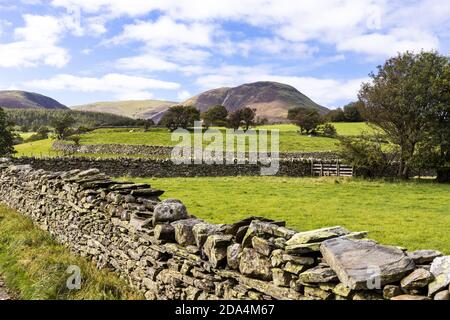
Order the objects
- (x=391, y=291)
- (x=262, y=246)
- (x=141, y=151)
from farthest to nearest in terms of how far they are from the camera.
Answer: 1. (x=141, y=151)
2. (x=262, y=246)
3. (x=391, y=291)

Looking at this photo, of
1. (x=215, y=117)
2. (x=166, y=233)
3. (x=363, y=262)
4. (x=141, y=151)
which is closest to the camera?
(x=363, y=262)

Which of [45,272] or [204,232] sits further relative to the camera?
[45,272]

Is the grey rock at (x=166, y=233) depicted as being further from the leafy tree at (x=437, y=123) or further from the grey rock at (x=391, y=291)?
the leafy tree at (x=437, y=123)

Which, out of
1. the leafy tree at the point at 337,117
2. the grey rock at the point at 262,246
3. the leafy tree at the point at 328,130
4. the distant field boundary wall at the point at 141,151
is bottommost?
the distant field boundary wall at the point at 141,151

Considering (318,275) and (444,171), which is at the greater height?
(318,275)

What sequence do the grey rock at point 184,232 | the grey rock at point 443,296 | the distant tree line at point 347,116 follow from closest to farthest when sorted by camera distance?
the grey rock at point 443,296
the grey rock at point 184,232
the distant tree line at point 347,116

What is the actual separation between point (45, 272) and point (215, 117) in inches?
2786

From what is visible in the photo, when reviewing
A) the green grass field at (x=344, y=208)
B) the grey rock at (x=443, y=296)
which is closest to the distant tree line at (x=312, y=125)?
the green grass field at (x=344, y=208)

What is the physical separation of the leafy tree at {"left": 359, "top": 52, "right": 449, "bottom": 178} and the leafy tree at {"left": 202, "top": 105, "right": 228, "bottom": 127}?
4729cm

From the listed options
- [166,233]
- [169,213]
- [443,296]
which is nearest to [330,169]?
[169,213]

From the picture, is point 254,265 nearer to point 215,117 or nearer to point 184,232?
point 184,232

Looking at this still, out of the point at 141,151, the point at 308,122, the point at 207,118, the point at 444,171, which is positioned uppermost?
the point at 207,118

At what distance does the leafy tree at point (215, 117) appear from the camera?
255 feet

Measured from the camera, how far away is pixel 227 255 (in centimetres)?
574
